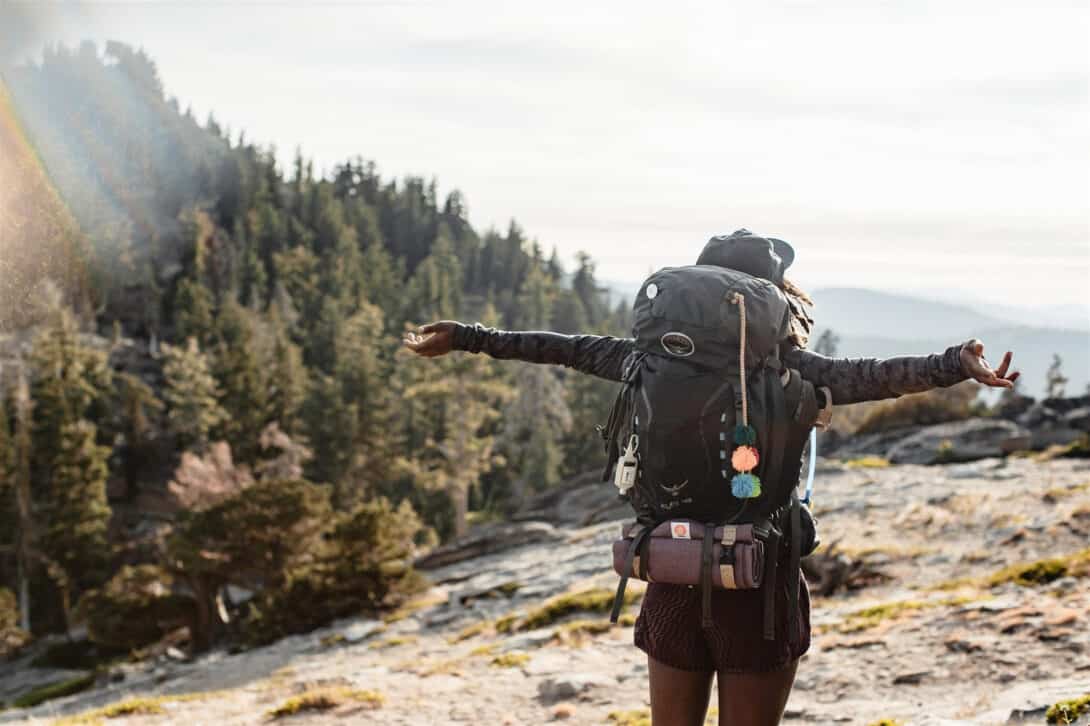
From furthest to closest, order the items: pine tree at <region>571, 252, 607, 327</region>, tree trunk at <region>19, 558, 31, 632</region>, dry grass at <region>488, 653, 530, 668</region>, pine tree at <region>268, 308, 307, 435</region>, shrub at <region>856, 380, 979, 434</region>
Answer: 1. pine tree at <region>571, 252, 607, 327</region>
2. pine tree at <region>268, 308, 307, 435</region>
3. tree trunk at <region>19, 558, 31, 632</region>
4. shrub at <region>856, 380, 979, 434</region>
5. dry grass at <region>488, 653, 530, 668</region>

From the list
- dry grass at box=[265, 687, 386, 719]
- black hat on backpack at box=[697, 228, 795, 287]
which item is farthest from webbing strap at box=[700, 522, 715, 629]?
dry grass at box=[265, 687, 386, 719]

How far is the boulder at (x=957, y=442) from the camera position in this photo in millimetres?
36250

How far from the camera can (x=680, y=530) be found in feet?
12.0

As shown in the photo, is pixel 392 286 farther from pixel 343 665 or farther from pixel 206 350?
pixel 343 665

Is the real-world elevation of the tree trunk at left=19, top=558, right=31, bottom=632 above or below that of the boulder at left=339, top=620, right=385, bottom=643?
below

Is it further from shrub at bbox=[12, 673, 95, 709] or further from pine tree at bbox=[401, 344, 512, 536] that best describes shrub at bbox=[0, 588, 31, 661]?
pine tree at bbox=[401, 344, 512, 536]

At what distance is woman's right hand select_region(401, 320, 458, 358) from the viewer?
15.3 feet

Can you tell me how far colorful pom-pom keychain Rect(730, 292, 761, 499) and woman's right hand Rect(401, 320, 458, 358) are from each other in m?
1.67

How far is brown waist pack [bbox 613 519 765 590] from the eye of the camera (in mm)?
3504

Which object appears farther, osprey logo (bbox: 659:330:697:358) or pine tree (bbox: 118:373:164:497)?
pine tree (bbox: 118:373:164:497)

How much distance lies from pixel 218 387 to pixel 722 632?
71497 millimetres

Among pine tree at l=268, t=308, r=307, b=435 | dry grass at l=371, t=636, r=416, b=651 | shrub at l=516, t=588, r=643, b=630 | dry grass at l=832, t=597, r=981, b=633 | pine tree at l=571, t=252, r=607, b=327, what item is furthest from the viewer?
pine tree at l=571, t=252, r=607, b=327

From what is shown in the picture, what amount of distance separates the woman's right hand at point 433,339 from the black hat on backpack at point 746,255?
1.38 meters

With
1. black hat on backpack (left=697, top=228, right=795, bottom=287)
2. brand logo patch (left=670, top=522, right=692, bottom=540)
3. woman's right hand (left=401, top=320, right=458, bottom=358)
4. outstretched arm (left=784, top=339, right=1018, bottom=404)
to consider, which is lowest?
brand logo patch (left=670, top=522, right=692, bottom=540)
